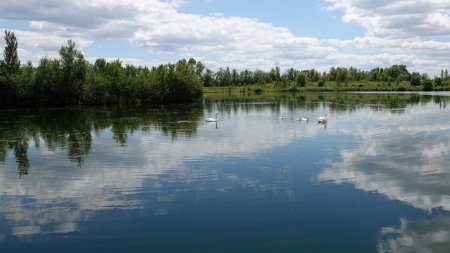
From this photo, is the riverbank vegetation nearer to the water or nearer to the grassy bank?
the water

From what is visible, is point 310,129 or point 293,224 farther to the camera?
point 310,129

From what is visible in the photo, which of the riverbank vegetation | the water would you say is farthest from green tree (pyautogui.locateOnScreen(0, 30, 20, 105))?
the water

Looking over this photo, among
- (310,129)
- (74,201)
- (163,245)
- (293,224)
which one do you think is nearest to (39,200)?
(74,201)

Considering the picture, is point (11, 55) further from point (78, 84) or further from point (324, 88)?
point (324, 88)

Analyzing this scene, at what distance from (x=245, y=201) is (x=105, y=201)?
225 inches

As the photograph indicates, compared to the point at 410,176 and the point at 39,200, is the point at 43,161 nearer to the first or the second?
the point at 39,200

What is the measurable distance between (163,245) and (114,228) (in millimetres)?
2355

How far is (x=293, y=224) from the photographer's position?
13820 millimetres

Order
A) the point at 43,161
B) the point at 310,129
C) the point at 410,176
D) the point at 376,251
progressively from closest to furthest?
the point at 376,251 < the point at 410,176 < the point at 43,161 < the point at 310,129

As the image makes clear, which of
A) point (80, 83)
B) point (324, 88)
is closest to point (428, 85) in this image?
point (324, 88)

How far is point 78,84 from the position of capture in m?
87.5

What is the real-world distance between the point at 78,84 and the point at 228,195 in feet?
255

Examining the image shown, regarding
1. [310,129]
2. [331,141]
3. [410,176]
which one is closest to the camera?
[410,176]

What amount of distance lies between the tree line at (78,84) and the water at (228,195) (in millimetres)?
55891
